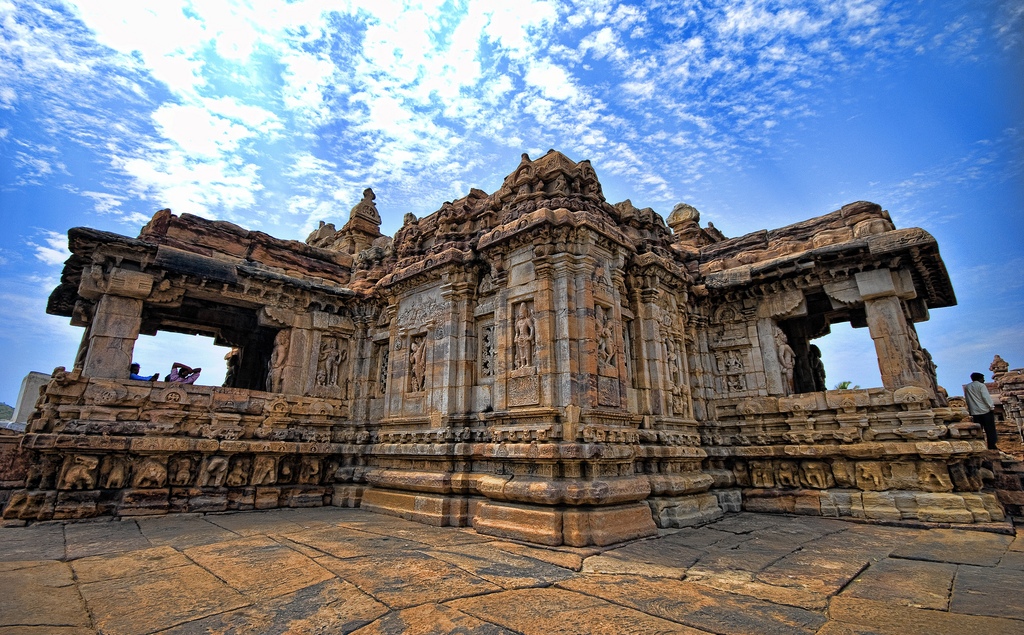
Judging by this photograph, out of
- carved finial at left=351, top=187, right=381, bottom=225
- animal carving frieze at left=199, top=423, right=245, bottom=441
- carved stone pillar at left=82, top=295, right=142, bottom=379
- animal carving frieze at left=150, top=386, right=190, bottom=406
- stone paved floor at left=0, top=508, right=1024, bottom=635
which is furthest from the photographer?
carved finial at left=351, top=187, right=381, bottom=225

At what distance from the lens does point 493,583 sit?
4406mm

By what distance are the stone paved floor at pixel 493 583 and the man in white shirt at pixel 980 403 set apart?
3.84m

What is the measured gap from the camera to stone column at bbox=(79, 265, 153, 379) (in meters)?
8.60

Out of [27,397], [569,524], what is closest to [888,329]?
[569,524]

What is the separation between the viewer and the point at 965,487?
25.7 ft

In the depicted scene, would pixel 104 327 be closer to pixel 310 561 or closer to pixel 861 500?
pixel 310 561

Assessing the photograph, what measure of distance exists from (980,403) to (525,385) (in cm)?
893

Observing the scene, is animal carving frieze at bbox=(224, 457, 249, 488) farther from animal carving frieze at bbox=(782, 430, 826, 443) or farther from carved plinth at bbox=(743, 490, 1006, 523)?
animal carving frieze at bbox=(782, 430, 826, 443)

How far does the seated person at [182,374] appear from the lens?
35.1 feet

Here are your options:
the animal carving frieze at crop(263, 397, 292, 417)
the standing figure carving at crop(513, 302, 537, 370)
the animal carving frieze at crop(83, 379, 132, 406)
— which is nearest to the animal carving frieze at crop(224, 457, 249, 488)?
the animal carving frieze at crop(263, 397, 292, 417)

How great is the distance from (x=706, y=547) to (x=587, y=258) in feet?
14.2

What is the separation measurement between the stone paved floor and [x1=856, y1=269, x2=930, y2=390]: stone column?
2.76 m

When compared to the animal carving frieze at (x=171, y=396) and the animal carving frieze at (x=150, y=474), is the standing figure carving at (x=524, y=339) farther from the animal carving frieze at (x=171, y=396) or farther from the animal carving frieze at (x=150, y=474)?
the animal carving frieze at (x=150, y=474)

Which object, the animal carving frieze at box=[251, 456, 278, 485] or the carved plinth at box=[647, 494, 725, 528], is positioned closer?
the carved plinth at box=[647, 494, 725, 528]
